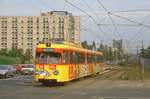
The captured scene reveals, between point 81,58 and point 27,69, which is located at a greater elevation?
point 81,58

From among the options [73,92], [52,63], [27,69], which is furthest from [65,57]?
[27,69]

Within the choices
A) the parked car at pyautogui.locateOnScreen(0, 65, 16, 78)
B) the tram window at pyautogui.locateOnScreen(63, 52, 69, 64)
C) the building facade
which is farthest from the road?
the building facade

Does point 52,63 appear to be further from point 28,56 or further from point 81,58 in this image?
point 28,56

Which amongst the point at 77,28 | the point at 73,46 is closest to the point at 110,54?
the point at 77,28

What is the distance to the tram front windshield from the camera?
103 ft

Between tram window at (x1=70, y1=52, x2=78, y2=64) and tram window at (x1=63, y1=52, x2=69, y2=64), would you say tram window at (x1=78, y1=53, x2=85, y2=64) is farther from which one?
tram window at (x1=63, y1=52, x2=69, y2=64)

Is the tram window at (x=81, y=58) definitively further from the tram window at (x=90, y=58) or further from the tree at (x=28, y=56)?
the tree at (x=28, y=56)

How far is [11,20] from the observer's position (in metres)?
79.9

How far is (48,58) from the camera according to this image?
3131 centimetres

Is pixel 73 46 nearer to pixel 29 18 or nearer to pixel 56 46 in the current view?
pixel 56 46

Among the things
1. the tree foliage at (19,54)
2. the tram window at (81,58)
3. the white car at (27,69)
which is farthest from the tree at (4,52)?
the tram window at (81,58)

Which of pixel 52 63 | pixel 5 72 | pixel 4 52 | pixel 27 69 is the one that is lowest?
pixel 5 72

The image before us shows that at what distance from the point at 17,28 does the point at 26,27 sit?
2.08m

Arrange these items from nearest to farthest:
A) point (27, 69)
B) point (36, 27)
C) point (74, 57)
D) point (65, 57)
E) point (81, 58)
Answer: point (65, 57), point (74, 57), point (81, 58), point (27, 69), point (36, 27)
